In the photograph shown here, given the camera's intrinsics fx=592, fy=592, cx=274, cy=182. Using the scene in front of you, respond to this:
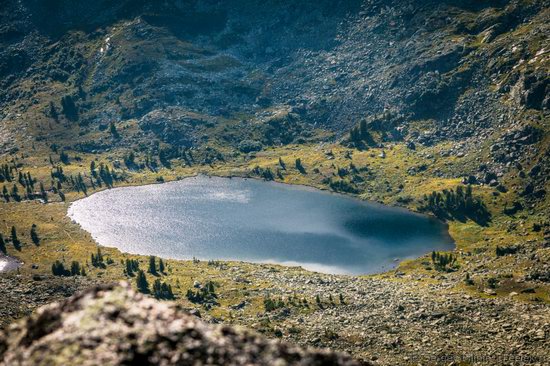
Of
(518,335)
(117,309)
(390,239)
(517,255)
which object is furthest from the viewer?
(390,239)

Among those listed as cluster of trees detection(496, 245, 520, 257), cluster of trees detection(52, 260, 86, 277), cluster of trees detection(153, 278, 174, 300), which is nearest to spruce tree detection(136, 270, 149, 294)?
cluster of trees detection(153, 278, 174, 300)

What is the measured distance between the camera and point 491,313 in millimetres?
117125

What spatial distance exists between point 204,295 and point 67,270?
47.4m

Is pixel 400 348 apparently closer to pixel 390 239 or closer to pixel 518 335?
pixel 518 335

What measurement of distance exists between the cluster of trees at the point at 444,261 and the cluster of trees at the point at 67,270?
4027 inches

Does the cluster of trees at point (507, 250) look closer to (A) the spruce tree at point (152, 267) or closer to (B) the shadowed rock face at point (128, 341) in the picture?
(A) the spruce tree at point (152, 267)

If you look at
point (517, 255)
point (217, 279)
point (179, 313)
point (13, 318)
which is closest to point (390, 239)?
point (517, 255)

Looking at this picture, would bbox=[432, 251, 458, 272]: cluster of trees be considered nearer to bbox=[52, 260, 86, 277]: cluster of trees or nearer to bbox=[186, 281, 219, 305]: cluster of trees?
bbox=[186, 281, 219, 305]: cluster of trees

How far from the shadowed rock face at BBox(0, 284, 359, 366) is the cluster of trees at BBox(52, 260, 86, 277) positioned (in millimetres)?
159914

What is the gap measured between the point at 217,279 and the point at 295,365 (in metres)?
149

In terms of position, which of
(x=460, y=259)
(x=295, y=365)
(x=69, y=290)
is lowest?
(x=460, y=259)

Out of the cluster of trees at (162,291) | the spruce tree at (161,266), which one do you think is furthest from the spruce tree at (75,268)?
the cluster of trees at (162,291)

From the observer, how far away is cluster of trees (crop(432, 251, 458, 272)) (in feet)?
554

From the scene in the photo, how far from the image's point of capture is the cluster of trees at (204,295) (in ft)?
494
